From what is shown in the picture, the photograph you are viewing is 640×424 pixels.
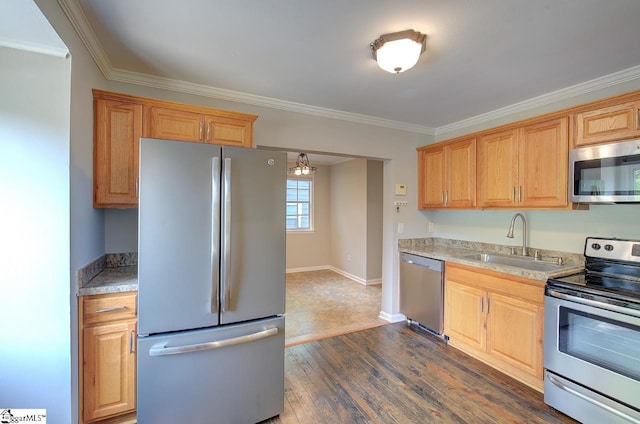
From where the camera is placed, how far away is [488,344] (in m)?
2.60

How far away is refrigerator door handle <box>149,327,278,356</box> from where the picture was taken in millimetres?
1641

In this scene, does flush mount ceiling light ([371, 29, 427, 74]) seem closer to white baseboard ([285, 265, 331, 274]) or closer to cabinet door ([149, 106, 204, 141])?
cabinet door ([149, 106, 204, 141])

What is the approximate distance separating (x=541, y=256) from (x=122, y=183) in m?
3.90

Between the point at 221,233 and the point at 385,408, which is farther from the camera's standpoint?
the point at 385,408

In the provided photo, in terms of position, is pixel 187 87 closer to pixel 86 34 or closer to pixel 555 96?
pixel 86 34

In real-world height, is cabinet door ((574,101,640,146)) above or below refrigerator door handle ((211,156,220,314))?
above

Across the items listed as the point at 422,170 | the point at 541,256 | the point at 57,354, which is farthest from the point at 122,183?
the point at 541,256

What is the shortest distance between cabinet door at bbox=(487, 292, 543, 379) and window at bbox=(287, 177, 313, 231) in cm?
460

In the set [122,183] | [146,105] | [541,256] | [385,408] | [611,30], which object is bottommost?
[385,408]

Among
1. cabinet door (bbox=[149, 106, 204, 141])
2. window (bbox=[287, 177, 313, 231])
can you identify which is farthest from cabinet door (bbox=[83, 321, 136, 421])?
window (bbox=[287, 177, 313, 231])

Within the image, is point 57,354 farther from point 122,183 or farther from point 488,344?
point 488,344

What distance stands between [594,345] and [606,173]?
126 centimetres

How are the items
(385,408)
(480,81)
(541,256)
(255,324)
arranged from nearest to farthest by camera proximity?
(255,324), (385,408), (480,81), (541,256)

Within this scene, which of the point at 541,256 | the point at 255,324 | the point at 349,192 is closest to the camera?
the point at 255,324
